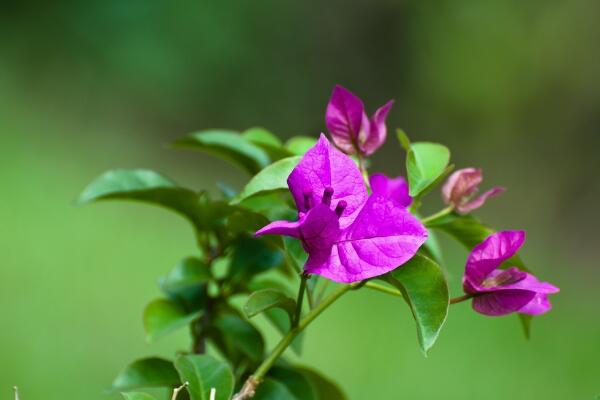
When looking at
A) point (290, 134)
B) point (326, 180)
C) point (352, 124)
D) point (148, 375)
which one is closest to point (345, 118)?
point (352, 124)

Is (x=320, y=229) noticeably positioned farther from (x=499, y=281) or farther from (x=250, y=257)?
(x=250, y=257)

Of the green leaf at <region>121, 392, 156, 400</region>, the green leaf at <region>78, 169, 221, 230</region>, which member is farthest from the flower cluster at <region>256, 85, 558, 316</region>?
the green leaf at <region>78, 169, 221, 230</region>

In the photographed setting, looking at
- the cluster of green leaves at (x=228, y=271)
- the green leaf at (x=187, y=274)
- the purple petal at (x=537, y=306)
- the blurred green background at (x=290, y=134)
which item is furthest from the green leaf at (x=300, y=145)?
the blurred green background at (x=290, y=134)

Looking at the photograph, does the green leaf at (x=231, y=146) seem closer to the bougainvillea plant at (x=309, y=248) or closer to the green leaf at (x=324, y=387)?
the bougainvillea plant at (x=309, y=248)

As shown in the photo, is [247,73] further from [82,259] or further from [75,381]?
[75,381]

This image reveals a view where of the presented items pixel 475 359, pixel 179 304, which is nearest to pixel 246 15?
pixel 475 359

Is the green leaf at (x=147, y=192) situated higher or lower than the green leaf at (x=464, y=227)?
higher
